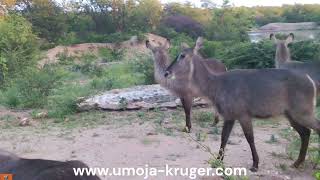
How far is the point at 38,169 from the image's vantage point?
9.98ft

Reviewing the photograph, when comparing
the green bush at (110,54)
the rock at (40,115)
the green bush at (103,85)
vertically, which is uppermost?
the rock at (40,115)

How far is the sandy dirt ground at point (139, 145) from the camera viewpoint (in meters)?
5.29

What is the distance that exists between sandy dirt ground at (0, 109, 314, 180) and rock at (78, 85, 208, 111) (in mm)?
709

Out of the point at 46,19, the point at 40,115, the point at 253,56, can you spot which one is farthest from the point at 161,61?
the point at 46,19

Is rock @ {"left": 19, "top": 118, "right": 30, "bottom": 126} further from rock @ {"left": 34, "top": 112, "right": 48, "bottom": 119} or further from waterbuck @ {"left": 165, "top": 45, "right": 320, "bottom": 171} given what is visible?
waterbuck @ {"left": 165, "top": 45, "right": 320, "bottom": 171}

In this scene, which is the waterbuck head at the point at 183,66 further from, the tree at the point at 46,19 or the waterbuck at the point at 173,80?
the tree at the point at 46,19

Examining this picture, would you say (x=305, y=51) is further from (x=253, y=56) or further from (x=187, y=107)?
(x=187, y=107)

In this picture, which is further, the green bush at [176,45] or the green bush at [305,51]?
the green bush at [176,45]

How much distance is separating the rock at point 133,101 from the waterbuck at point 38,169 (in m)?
5.48

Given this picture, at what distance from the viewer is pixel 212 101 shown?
→ 5523 millimetres

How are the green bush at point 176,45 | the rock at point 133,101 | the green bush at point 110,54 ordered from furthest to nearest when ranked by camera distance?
the green bush at point 110,54 → the green bush at point 176,45 → the rock at point 133,101

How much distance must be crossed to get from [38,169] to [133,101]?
5.91 meters

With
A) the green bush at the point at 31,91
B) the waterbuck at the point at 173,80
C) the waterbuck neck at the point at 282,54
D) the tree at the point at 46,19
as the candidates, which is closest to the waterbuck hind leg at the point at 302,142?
the waterbuck at the point at 173,80

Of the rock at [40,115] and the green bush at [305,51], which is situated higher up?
the green bush at [305,51]
